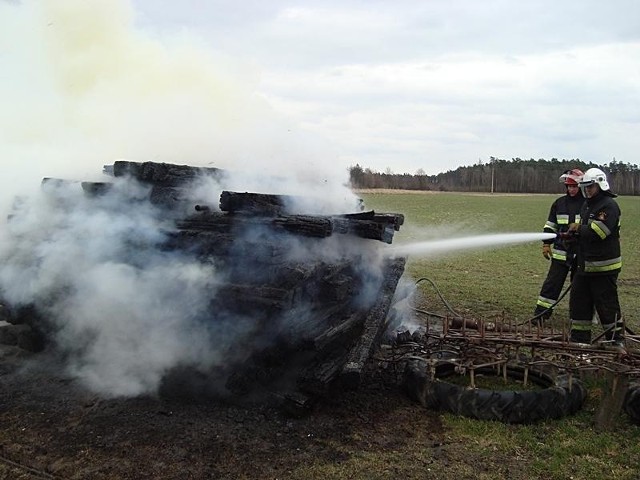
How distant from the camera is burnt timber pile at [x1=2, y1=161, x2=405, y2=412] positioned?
16.7 feet

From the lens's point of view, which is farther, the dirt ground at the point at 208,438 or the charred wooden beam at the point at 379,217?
the charred wooden beam at the point at 379,217

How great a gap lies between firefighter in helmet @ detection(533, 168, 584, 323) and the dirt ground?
4000 millimetres

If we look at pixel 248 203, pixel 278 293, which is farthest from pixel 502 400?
pixel 248 203

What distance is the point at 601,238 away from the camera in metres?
6.76

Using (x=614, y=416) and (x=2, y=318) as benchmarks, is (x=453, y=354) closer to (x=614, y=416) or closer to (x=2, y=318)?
(x=614, y=416)

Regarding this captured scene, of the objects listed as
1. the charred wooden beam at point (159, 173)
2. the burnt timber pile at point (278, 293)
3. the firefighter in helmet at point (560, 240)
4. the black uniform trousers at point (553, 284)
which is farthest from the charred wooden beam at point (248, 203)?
the black uniform trousers at point (553, 284)

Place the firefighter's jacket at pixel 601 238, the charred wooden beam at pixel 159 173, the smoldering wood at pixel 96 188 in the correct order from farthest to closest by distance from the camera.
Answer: the firefighter's jacket at pixel 601 238 → the smoldering wood at pixel 96 188 → the charred wooden beam at pixel 159 173

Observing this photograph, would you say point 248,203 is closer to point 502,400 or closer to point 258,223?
point 258,223

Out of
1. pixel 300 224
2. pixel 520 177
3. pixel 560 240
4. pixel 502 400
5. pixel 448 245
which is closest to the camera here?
pixel 502 400

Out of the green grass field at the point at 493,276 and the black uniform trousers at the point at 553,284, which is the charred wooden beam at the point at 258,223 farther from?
the black uniform trousers at the point at 553,284

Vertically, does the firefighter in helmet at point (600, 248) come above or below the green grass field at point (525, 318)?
above

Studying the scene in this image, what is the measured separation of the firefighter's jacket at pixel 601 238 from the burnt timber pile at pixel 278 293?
8.55 ft

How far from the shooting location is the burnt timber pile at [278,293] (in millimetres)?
5086

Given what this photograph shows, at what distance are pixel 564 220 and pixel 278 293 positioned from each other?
17.0 feet
